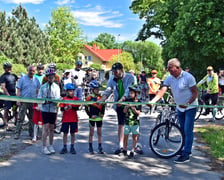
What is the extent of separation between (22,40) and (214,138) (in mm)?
33589

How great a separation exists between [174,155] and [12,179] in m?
3.16

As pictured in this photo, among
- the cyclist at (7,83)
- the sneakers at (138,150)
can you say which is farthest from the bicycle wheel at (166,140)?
the cyclist at (7,83)

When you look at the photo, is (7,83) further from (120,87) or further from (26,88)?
(120,87)

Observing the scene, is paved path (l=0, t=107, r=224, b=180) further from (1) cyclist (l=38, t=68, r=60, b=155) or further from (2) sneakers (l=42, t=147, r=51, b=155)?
(1) cyclist (l=38, t=68, r=60, b=155)

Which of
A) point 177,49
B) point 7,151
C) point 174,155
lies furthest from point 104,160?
point 177,49

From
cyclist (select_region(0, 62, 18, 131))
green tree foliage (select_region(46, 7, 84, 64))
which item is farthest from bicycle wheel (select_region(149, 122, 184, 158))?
green tree foliage (select_region(46, 7, 84, 64))

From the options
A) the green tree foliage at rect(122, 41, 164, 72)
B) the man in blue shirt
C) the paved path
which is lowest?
the paved path

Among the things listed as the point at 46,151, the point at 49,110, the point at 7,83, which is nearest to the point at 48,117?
the point at 49,110

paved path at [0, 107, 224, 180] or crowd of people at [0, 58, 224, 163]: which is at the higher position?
crowd of people at [0, 58, 224, 163]

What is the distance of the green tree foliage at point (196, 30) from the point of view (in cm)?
1664

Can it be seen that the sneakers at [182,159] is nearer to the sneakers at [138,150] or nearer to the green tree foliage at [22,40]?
the sneakers at [138,150]

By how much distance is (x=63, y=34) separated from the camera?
183ft

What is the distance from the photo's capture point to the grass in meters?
6.20

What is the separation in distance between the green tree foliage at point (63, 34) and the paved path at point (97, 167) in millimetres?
49753
